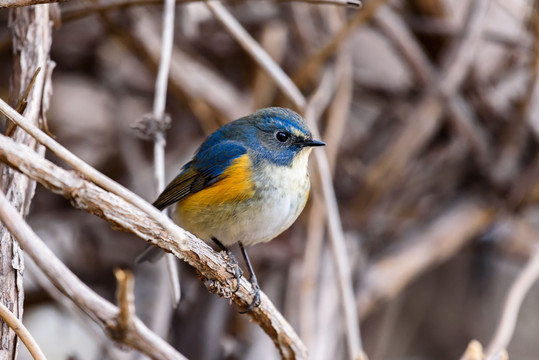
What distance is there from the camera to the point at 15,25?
6.54 ft

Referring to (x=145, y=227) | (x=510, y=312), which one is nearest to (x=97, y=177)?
(x=145, y=227)

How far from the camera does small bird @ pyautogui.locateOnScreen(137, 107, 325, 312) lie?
2.34 metres

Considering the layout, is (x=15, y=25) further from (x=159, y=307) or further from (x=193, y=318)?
(x=193, y=318)

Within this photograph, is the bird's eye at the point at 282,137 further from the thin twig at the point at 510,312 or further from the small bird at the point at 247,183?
the thin twig at the point at 510,312

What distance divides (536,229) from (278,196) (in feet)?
7.32

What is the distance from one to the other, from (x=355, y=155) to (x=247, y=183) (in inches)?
59.6

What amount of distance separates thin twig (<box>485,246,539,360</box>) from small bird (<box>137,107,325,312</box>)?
2.78ft

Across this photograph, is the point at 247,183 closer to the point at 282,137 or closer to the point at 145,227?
the point at 282,137

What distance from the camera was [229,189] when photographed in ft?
7.68

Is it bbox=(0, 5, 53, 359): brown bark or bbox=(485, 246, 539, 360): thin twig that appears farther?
bbox=(485, 246, 539, 360): thin twig

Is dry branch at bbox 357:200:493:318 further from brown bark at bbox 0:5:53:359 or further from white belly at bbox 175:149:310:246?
brown bark at bbox 0:5:53:359

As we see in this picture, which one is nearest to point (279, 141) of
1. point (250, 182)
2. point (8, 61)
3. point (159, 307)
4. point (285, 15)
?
point (250, 182)

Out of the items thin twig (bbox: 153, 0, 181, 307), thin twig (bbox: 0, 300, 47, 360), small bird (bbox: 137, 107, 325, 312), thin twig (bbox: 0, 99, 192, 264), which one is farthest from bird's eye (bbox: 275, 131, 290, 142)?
thin twig (bbox: 0, 300, 47, 360)

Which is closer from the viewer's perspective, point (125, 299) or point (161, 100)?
point (125, 299)
